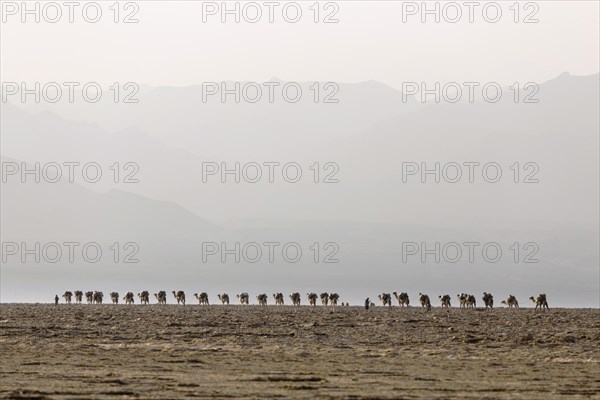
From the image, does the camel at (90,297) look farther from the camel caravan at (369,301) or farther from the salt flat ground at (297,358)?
the salt flat ground at (297,358)

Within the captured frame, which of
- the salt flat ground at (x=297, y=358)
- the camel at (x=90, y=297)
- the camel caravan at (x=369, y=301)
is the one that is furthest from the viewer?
the camel at (x=90, y=297)

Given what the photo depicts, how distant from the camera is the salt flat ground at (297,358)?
2439 cm

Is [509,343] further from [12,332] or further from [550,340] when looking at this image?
[12,332]

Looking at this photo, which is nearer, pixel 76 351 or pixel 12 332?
pixel 76 351

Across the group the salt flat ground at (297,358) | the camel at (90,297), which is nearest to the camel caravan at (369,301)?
the camel at (90,297)

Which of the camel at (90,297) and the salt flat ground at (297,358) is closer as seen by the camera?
the salt flat ground at (297,358)

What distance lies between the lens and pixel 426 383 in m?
26.0

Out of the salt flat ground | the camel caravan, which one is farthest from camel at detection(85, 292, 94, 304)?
the salt flat ground

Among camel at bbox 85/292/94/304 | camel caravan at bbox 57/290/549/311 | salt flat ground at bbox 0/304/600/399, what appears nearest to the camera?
salt flat ground at bbox 0/304/600/399

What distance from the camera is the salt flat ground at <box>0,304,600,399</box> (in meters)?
24.4

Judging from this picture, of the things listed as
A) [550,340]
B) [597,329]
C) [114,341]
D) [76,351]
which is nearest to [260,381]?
[76,351]

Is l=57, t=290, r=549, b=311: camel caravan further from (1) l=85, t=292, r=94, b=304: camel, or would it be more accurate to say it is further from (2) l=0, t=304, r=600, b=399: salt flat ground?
(2) l=0, t=304, r=600, b=399: salt flat ground

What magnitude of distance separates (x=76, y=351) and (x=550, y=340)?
14.6 meters

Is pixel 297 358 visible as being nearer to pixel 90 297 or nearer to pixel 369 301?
pixel 369 301
